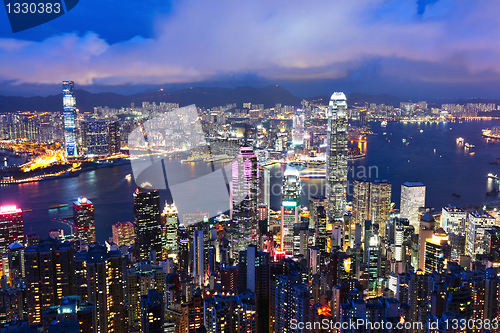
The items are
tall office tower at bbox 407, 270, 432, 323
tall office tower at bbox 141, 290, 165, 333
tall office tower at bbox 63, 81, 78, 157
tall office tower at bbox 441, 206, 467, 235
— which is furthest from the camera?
tall office tower at bbox 63, 81, 78, 157

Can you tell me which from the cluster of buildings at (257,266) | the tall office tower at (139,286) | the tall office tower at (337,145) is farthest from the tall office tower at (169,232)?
the tall office tower at (337,145)

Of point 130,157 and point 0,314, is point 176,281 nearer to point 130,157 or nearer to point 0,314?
point 0,314

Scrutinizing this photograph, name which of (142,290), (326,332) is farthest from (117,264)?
(326,332)

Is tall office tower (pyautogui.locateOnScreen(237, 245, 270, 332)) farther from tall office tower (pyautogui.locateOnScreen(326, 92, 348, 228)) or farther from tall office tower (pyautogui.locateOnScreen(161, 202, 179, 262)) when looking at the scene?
tall office tower (pyautogui.locateOnScreen(326, 92, 348, 228))

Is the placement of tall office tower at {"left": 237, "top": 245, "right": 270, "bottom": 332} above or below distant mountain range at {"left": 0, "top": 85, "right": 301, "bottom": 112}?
below

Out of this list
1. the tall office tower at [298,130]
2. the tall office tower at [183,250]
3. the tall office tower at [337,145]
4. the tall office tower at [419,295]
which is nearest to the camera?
the tall office tower at [419,295]

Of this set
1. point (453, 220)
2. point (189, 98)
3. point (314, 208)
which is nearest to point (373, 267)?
point (314, 208)

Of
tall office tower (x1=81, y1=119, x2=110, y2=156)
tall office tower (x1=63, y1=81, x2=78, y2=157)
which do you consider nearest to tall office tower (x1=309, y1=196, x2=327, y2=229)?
tall office tower (x1=81, y1=119, x2=110, y2=156)

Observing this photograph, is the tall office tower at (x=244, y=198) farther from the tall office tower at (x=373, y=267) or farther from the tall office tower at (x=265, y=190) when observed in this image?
the tall office tower at (x=373, y=267)
